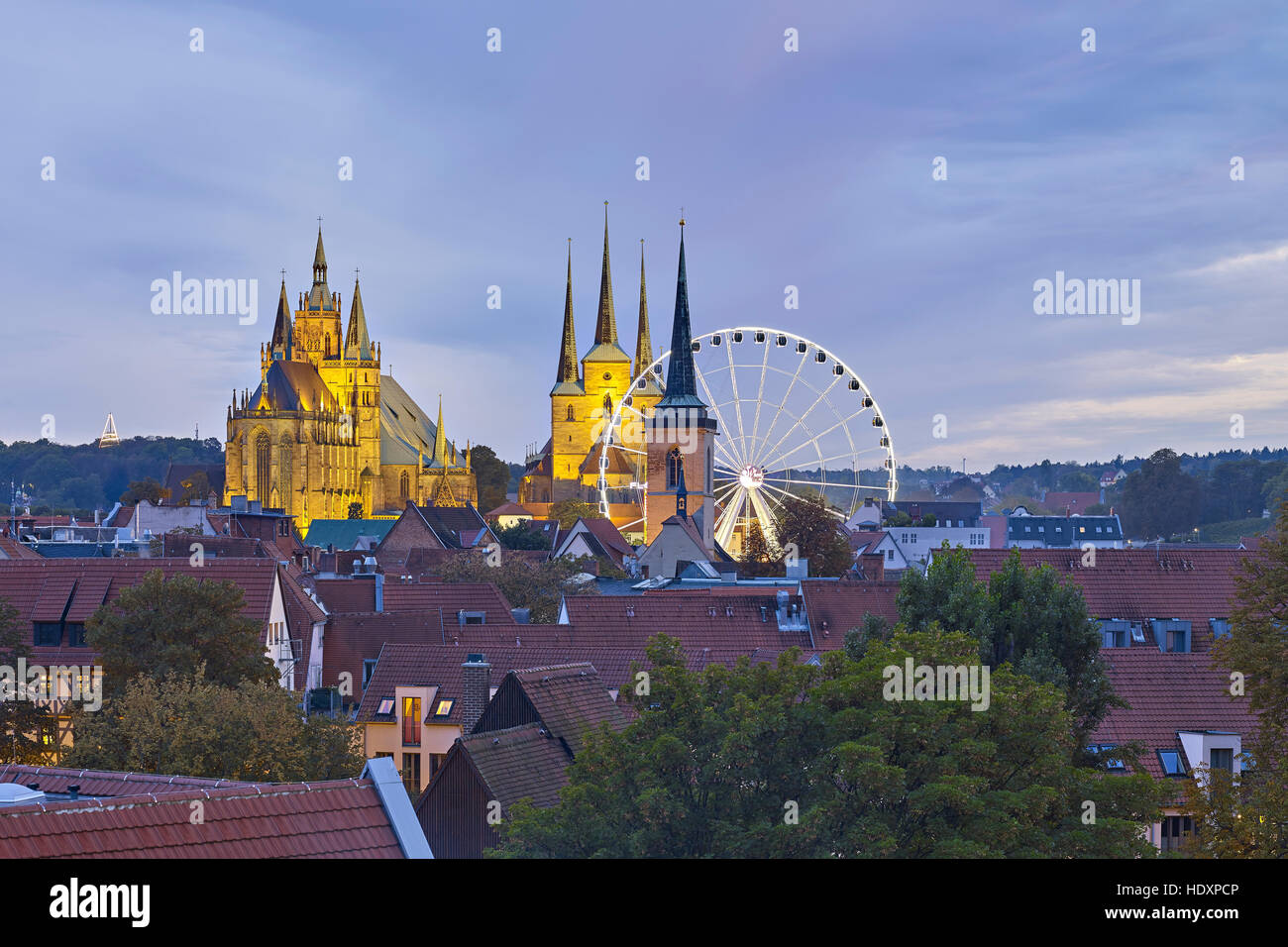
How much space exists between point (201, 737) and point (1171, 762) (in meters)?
19.3

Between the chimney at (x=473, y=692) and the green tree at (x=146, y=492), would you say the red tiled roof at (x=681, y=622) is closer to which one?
the chimney at (x=473, y=692)

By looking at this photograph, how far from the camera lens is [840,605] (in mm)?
54469

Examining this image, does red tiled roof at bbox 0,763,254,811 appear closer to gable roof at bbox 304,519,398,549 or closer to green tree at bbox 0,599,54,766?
green tree at bbox 0,599,54,766

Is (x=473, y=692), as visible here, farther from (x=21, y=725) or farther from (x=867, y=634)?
(x=21, y=725)

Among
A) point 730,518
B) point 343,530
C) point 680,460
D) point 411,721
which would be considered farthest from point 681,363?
point 411,721

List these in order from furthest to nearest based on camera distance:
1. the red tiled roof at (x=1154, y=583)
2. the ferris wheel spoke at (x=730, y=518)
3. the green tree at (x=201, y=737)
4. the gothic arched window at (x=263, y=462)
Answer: the gothic arched window at (x=263, y=462) → the ferris wheel spoke at (x=730, y=518) → the red tiled roof at (x=1154, y=583) → the green tree at (x=201, y=737)

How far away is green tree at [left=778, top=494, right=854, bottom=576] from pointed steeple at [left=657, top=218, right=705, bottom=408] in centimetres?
3564

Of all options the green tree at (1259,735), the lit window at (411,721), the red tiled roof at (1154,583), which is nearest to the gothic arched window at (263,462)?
the red tiled roof at (1154,583)

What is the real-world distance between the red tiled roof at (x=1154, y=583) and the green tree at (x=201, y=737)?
976 inches

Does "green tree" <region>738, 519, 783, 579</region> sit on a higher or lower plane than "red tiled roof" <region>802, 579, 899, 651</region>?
higher

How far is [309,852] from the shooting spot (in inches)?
537

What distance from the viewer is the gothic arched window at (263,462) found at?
642 ft

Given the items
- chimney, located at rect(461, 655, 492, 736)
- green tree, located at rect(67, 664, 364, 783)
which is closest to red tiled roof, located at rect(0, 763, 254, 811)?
green tree, located at rect(67, 664, 364, 783)

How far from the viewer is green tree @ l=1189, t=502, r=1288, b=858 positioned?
22.5m
